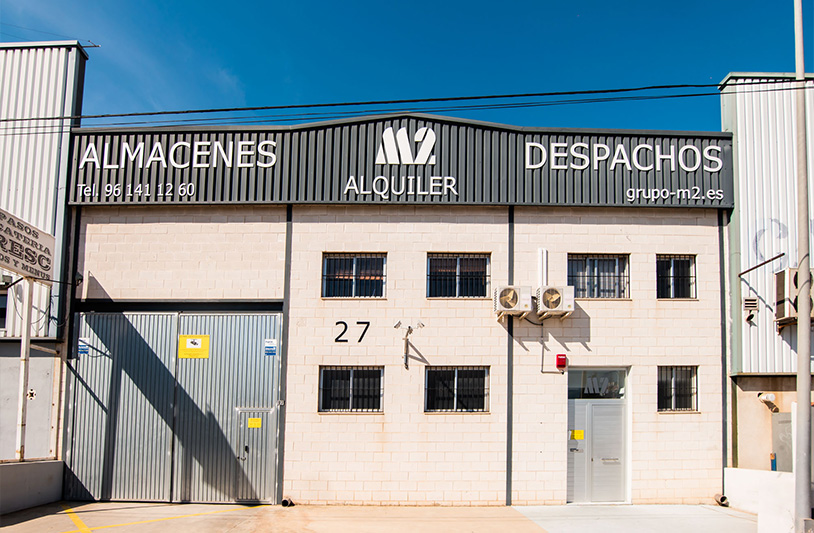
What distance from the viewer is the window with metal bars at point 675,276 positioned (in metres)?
13.5

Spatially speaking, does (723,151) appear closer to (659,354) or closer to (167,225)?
(659,354)

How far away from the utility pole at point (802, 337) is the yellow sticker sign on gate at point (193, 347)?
11.2 meters

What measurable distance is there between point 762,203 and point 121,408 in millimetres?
14671

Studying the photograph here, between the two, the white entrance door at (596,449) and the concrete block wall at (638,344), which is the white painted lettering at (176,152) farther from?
the white entrance door at (596,449)

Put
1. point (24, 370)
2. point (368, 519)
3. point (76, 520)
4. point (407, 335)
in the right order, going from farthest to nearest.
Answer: point (407, 335) < point (24, 370) < point (368, 519) < point (76, 520)

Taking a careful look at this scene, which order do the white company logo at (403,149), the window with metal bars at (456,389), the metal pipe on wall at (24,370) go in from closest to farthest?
the metal pipe on wall at (24,370)
the window with metal bars at (456,389)
the white company logo at (403,149)

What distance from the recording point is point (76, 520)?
11211 millimetres

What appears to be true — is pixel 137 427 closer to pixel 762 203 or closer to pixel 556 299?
pixel 556 299

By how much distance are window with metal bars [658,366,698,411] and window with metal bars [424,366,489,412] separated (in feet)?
12.6

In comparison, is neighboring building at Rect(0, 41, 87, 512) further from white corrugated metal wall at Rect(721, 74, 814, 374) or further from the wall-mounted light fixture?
white corrugated metal wall at Rect(721, 74, 814, 374)

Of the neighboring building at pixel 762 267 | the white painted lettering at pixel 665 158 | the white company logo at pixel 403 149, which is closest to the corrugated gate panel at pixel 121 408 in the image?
the white company logo at pixel 403 149

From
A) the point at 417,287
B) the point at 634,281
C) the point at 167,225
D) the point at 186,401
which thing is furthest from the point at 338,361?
the point at 634,281

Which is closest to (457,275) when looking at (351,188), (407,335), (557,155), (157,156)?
(407,335)

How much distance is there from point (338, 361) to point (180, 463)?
396cm
